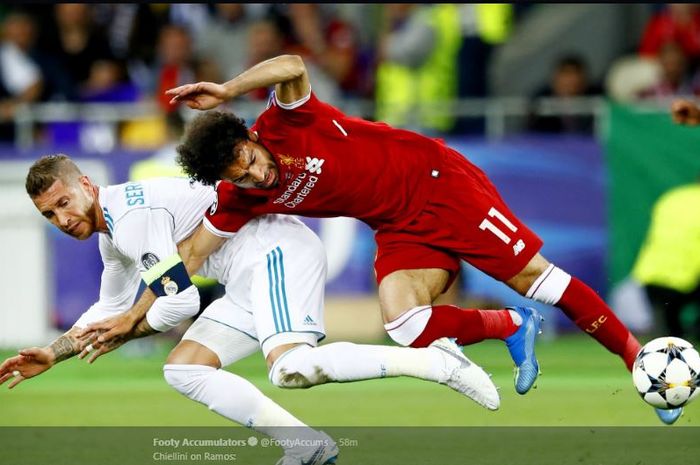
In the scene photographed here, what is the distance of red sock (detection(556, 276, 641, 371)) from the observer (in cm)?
813

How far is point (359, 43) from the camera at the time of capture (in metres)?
16.7

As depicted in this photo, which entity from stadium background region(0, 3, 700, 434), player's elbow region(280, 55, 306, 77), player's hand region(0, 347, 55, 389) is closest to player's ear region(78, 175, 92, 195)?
player's hand region(0, 347, 55, 389)

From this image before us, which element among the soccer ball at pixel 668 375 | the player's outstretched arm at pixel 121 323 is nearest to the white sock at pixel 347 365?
the player's outstretched arm at pixel 121 323

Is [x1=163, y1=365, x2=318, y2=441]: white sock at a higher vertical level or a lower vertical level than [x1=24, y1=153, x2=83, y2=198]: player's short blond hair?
lower

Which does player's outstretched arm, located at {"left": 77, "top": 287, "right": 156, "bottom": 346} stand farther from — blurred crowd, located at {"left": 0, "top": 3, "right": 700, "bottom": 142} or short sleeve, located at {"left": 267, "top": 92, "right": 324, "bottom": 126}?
blurred crowd, located at {"left": 0, "top": 3, "right": 700, "bottom": 142}

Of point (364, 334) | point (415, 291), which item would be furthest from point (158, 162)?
point (415, 291)

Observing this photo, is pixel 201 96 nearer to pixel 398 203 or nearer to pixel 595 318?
pixel 398 203

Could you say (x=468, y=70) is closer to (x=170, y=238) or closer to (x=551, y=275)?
(x=551, y=275)

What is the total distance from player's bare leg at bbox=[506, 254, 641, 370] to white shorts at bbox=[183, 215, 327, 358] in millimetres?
1198

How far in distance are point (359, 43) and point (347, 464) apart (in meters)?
9.80

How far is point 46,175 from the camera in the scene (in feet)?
23.9

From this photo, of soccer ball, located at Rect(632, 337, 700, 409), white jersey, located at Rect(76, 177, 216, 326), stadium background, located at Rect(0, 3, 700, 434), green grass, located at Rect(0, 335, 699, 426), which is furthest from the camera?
stadium background, located at Rect(0, 3, 700, 434)

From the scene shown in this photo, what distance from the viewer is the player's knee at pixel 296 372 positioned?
7121mm

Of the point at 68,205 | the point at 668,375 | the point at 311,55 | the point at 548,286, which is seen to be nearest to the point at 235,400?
the point at 68,205
